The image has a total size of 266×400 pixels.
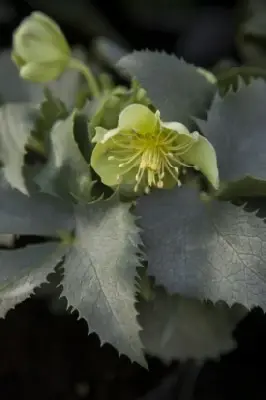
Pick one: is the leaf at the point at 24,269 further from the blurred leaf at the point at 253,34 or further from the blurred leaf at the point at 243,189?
the blurred leaf at the point at 253,34

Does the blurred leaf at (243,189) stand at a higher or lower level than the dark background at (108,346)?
higher

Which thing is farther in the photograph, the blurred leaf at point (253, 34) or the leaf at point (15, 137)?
the blurred leaf at point (253, 34)

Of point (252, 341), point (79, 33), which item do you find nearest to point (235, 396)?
point (252, 341)

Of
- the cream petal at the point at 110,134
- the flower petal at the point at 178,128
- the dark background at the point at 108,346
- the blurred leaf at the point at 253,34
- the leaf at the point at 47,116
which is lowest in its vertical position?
the dark background at the point at 108,346

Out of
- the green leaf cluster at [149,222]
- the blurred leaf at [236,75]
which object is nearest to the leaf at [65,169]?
the green leaf cluster at [149,222]

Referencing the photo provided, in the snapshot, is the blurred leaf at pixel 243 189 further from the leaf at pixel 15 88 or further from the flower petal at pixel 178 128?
the leaf at pixel 15 88

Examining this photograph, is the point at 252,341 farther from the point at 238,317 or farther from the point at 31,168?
the point at 31,168

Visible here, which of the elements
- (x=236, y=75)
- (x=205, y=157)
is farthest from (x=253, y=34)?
(x=205, y=157)
